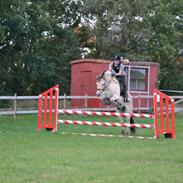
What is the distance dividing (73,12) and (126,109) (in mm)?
22523

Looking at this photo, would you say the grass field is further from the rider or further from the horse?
the rider

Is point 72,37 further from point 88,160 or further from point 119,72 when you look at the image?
point 88,160

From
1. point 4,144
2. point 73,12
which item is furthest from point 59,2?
point 4,144

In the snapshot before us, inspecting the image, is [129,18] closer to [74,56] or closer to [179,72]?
[74,56]

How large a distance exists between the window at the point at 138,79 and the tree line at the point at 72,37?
6754mm

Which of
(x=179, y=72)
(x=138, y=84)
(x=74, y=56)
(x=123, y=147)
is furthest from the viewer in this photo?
(x=179, y=72)

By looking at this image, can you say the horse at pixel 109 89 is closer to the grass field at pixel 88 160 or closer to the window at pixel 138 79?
the grass field at pixel 88 160

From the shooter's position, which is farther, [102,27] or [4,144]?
[102,27]

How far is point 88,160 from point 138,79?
58.0 feet

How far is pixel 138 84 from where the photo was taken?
27.0m

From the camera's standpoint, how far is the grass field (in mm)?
7613

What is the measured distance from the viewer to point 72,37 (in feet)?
117

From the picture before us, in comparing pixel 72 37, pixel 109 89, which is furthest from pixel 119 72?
pixel 72 37

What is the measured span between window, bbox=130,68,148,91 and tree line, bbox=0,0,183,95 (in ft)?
22.2
